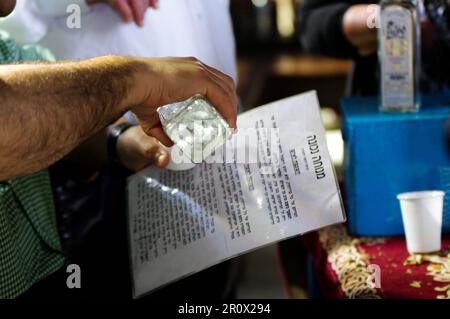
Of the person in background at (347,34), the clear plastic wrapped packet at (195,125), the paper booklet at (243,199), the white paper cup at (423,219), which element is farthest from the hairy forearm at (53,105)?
the person in background at (347,34)

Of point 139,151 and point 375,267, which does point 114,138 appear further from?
point 375,267

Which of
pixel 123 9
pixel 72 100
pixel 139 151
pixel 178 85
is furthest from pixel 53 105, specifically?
pixel 123 9

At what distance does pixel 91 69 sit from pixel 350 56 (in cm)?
115

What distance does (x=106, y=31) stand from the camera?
1.60 meters

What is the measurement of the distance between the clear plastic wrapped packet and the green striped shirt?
0.41m

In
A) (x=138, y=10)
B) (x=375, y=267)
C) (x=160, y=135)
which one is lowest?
(x=375, y=267)

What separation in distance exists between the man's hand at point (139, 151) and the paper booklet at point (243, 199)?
0.05 meters

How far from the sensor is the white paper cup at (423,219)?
1.26m

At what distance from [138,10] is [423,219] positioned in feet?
2.66

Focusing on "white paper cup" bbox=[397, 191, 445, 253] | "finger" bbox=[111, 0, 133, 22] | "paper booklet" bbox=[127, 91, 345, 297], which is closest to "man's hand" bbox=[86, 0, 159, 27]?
"finger" bbox=[111, 0, 133, 22]

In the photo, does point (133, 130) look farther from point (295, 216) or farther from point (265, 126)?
point (295, 216)

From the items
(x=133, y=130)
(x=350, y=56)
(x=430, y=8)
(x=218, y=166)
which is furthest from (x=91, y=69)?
(x=350, y=56)

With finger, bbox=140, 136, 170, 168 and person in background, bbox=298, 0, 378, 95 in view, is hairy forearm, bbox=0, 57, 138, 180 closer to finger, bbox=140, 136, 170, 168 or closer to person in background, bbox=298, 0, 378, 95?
finger, bbox=140, 136, 170, 168

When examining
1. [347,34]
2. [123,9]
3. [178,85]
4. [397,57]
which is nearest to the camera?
[178,85]
